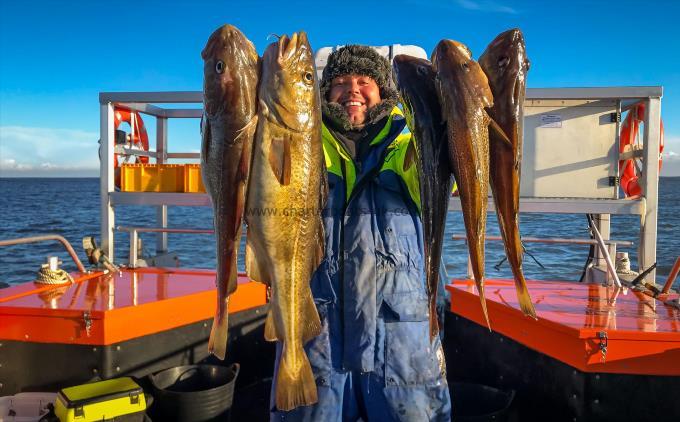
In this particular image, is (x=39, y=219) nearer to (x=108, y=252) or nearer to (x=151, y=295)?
(x=108, y=252)

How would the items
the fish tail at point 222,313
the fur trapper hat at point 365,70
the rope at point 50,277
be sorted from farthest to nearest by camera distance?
the rope at point 50,277, the fur trapper hat at point 365,70, the fish tail at point 222,313

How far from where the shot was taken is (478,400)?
481 cm

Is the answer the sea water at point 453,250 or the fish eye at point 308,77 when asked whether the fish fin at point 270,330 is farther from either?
the sea water at point 453,250

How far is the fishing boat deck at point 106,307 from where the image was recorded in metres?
4.55

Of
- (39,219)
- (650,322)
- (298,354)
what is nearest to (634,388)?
(650,322)

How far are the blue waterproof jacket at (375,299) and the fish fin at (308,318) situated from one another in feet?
1.30

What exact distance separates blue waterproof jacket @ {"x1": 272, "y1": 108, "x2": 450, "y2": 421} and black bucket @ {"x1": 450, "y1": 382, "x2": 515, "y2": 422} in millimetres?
1589

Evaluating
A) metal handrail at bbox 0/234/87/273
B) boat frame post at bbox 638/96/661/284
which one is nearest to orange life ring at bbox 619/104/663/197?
boat frame post at bbox 638/96/661/284

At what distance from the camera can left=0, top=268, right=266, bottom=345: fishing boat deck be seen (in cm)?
455

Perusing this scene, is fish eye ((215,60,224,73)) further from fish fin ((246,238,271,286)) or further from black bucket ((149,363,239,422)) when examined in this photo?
black bucket ((149,363,239,422))

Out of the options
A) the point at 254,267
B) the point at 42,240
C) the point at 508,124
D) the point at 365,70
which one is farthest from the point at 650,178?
the point at 42,240

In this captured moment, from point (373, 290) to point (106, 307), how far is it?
284cm

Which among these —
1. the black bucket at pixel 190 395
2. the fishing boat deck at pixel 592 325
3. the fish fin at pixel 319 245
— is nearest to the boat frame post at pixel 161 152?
the black bucket at pixel 190 395

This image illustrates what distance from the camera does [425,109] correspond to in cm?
256
